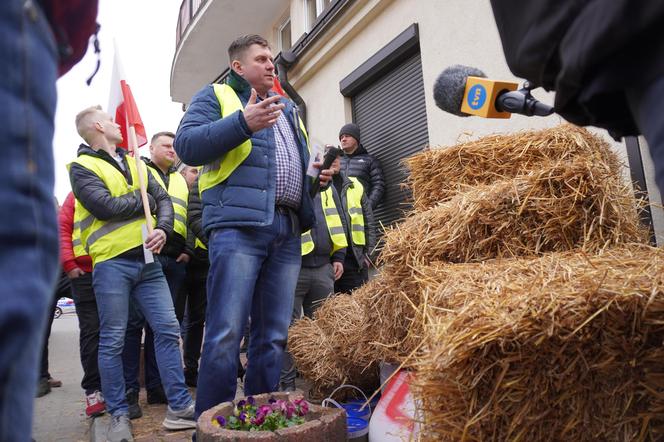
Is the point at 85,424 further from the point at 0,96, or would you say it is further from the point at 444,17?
the point at 444,17

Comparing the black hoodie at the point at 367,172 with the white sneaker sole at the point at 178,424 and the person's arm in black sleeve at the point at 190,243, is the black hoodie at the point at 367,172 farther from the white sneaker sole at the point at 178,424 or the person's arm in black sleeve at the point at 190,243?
the white sneaker sole at the point at 178,424

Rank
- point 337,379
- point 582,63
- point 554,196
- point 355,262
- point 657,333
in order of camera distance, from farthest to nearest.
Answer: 1. point 355,262
2. point 337,379
3. point 554,196
4. point 657,333
5. point 582,63

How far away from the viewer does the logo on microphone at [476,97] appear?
1672 mm

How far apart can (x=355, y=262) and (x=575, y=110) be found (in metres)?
4.20

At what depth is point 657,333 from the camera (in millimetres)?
1669

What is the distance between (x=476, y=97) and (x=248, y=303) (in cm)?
155

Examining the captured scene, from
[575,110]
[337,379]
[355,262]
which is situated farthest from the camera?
[355,262]

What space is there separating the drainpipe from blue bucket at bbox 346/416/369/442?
620 centimetres

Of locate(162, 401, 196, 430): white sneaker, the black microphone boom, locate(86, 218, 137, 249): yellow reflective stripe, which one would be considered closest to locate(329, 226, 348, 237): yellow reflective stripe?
locate(86, 218, 137, 249): yellow reflective stripe

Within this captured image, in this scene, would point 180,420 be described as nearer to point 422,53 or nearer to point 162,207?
point 162,207

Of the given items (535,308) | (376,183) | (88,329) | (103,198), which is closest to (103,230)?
(103,198)

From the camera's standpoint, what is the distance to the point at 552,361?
1684 mm

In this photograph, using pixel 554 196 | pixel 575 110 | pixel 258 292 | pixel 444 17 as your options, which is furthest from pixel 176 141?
pixel 444 17

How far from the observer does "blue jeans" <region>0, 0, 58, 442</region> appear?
582 millimetres
